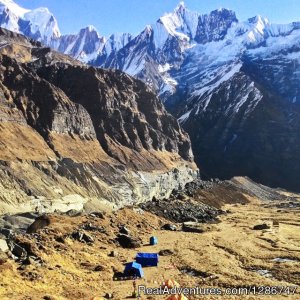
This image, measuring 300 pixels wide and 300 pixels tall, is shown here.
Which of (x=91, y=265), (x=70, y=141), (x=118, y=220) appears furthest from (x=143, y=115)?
(x=91, y=265)

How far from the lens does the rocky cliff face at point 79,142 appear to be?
10675 cm

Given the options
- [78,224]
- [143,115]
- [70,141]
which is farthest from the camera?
[143,115]

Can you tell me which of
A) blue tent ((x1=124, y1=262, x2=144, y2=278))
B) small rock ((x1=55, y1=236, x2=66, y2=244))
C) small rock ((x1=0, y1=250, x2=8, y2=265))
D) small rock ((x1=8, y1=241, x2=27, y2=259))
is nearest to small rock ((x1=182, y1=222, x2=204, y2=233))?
small rock ((x1=55, y1=236, x2=66, y2=244))

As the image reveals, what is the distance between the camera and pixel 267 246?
5797cm

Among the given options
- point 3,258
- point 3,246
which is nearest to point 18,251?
point 3,246

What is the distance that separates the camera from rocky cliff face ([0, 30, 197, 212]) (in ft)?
350

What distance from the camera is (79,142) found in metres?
143

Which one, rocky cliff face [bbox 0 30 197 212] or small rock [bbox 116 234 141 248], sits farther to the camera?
rocky cliff face [bbox 0 30 197 212]

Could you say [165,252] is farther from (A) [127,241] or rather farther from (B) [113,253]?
(B) [113,253]

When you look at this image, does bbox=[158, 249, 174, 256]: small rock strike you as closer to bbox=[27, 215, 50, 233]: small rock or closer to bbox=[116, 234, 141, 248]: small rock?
bbox=[116, 234, 141, 248]: small rock

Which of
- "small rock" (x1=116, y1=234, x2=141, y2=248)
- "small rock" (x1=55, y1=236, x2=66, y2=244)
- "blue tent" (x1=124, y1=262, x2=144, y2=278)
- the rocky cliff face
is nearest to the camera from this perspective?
"blue tent" (x1=124, y1=262, x2=144, y2=278)

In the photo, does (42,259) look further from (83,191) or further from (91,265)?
(83,191)

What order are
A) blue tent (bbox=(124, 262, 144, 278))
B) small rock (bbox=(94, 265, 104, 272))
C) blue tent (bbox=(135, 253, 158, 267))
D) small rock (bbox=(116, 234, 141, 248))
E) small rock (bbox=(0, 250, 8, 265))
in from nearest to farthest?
small rock (bbox=(0, 250, 8, 265)) → blue tent (bbox=(124, 262, 144, 278)) → small rock (bbox=(94, 265, 104, 272)) → blue tent (bbox=(135, 253, 158, 267)) → small rock (bbox=(116, 234, 141, 248))

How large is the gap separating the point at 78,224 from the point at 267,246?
22.1 metres
